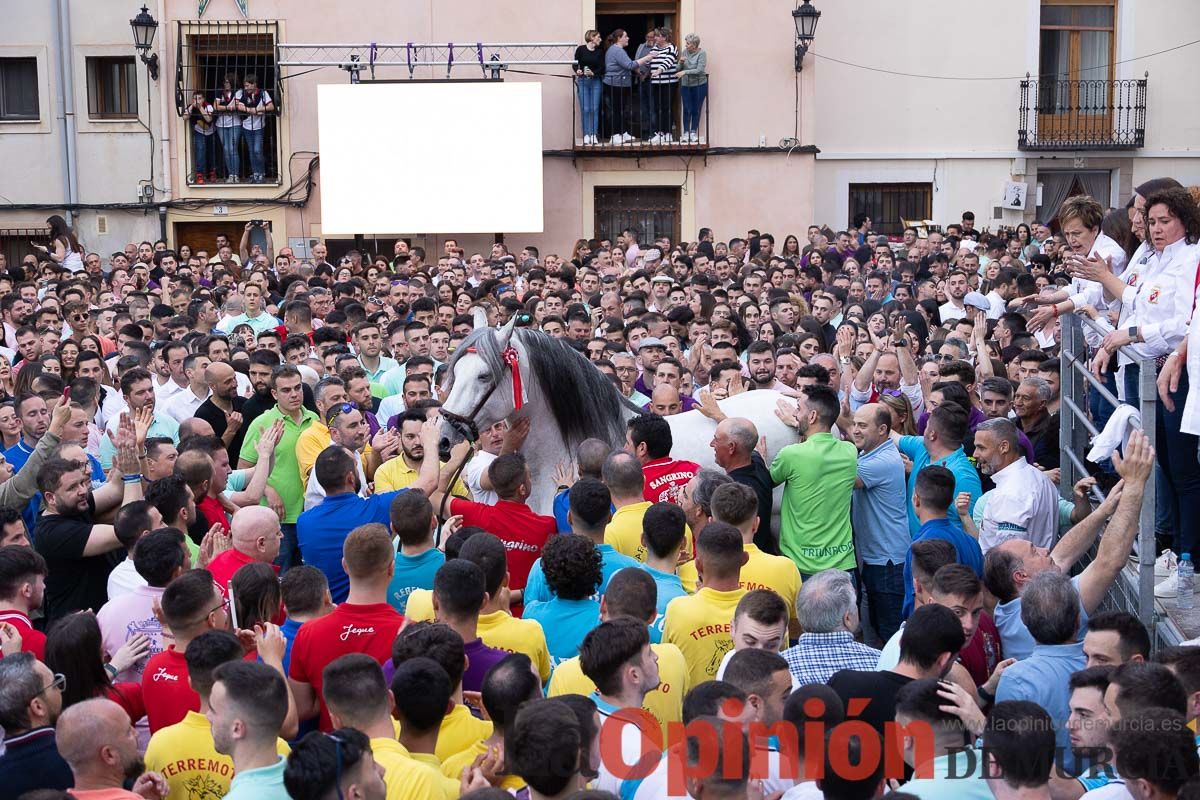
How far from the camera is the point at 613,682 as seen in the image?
14.5ft

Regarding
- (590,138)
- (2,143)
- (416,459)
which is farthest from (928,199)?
(416,459)

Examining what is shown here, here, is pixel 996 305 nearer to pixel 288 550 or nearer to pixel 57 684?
pixel 288 550

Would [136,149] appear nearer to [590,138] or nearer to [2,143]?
[2,143]

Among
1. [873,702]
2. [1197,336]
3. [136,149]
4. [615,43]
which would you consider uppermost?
[615,43]

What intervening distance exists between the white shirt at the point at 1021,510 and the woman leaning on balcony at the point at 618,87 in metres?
15.9

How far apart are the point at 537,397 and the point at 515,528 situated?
4.50 feet

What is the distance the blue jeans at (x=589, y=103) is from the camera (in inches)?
872

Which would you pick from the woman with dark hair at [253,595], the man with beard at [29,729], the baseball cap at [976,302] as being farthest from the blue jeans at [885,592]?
the baseball cap at [976,302]

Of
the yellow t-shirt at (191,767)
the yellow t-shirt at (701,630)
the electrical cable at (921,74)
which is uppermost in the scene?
the electrical cable at (921,74)

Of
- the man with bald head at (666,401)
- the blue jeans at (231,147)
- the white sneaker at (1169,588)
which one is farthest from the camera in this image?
the blue jeans at (231,147)

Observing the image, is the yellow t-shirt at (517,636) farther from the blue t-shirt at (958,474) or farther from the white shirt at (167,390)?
the white shirt at (167,390)

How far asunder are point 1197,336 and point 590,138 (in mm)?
16903

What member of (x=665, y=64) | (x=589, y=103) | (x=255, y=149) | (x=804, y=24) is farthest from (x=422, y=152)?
(x=804, y=24)

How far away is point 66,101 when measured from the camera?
75.2ft
